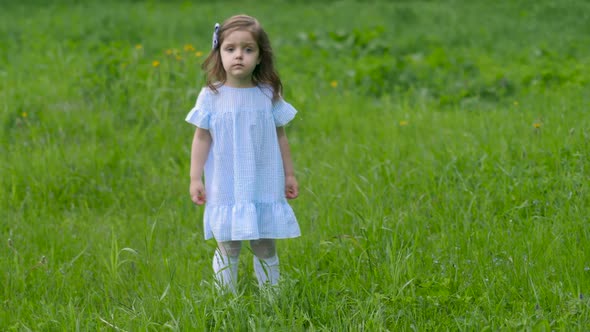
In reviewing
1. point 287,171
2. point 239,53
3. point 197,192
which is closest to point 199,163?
point 197,192

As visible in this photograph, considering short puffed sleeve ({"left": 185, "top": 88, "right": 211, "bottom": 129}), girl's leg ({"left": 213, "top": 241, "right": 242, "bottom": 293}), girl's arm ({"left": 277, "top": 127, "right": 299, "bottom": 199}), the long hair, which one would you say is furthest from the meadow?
the long hair

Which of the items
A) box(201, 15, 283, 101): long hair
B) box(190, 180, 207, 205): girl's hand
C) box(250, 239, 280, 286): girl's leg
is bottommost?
box(250, 239, 280, 286): girl's leg

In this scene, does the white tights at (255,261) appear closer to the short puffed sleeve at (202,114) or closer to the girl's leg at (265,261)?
the girl's leg at (265,261)

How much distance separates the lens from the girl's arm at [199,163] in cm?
328

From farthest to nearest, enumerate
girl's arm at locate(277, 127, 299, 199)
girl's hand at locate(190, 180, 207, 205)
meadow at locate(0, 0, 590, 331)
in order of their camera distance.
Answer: girl's arm at locate(277, 127, 299, 199) < girl's hand at locate(190, 180, 207, 205) < meadow at locate(0, 0, 590, 331)

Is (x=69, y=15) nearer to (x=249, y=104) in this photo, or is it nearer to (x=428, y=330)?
(x=249, y=104)

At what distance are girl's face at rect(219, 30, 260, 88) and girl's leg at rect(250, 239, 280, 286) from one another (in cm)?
76

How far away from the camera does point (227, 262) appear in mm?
3379

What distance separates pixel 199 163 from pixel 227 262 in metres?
0.47

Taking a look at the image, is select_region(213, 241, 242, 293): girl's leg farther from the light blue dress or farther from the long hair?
the long hair

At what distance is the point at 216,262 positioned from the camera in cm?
342

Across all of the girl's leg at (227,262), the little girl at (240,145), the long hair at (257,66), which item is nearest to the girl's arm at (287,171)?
the little girl at (240,145)

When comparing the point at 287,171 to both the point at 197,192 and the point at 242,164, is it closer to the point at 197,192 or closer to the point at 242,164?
the point at 242,164

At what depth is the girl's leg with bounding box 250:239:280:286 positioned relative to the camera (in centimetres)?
336
